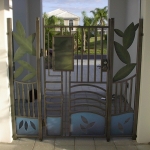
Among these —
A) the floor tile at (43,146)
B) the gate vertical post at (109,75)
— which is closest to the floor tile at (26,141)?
the floor tile at (43,146)

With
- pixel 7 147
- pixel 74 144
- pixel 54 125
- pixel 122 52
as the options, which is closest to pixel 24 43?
pixel 54 125

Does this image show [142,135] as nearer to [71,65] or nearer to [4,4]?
[71,65]

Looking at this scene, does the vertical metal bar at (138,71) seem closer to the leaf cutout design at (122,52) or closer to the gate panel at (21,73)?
the leaf cutout design at (122,52)

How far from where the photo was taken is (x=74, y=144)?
3879 millimetres

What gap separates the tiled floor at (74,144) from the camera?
3.77 metres

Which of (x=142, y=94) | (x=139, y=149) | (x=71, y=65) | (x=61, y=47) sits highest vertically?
(x=61, y=47)

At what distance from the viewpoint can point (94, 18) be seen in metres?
21.4

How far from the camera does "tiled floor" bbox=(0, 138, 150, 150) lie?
377cm

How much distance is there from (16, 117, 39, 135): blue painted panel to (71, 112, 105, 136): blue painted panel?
2.02 ft

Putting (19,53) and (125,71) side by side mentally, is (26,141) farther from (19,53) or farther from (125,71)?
(125,71)

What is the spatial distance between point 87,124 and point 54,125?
0.55m

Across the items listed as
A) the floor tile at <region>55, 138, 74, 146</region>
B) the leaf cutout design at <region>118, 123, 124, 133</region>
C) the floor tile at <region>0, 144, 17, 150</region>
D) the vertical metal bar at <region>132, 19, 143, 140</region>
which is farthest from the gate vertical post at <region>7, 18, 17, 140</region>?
the vertical metal bar at <region>132, 19, 143, 140</region>

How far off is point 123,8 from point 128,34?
2.80 metres

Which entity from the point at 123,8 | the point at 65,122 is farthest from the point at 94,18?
the point at 65,122
